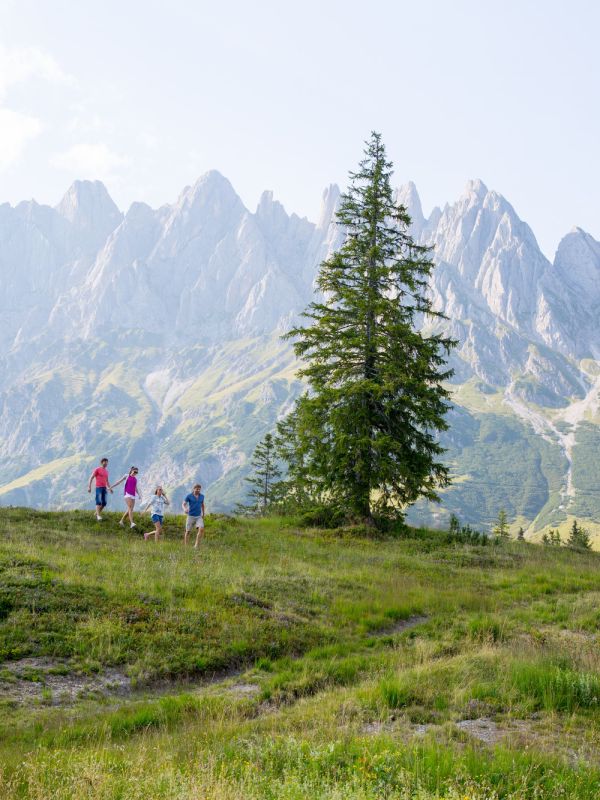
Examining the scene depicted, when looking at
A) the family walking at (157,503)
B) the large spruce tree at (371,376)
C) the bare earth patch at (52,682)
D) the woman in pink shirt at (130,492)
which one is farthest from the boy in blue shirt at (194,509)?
the bare earth patch at (52,682)

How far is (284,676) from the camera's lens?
10.5 metres

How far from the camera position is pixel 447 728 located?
24.4 ft

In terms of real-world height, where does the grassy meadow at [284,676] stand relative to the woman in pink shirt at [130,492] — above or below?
below

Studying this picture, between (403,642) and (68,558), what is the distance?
10.2 m

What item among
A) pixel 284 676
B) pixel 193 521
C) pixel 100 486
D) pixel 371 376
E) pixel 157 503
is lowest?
pixel 284 676

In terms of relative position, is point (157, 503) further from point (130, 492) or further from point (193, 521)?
point (130, 492)

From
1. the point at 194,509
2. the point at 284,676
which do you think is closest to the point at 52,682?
the point at 284,676

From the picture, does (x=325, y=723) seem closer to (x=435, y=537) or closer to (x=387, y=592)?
(x=387, y=592)

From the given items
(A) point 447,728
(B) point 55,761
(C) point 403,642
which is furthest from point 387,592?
(B) point 55,761

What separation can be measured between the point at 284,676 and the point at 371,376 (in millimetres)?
20635

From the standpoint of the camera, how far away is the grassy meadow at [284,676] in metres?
5.88

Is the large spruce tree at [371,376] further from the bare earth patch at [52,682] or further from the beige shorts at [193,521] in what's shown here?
the bare earth patch at [52,682]

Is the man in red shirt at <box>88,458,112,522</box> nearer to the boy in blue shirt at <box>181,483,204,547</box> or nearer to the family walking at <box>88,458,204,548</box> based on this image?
the family walking at <box>88,458,204,548</box>

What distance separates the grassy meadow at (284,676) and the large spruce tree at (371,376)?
23.4ft
